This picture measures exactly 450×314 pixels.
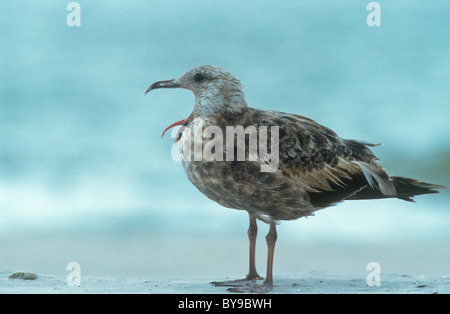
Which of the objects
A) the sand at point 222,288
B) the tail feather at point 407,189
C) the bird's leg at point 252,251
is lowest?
the sand at point 222,288

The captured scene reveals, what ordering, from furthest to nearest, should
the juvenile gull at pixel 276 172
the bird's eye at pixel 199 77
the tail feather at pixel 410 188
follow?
the tail feather at pixel 410 188, the bird's eye at pixel 199 77, the juvenile gull at pixel 276 172

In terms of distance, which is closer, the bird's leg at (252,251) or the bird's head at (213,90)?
the bird's head at (213,90)

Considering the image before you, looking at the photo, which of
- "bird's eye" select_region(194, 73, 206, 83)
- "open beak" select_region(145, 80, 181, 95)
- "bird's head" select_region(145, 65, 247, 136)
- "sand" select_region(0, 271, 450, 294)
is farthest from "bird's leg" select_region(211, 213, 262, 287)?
"open beak" select_region(145, 80, 181, 95)

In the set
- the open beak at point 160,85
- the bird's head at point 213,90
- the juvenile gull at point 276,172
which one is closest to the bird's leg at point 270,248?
the juvenile gull at point 276,172

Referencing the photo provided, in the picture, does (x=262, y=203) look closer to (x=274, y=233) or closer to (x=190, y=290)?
(x=274, y=233)

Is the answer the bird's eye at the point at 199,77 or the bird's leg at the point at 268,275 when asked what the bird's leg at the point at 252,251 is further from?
the bird's eye at the point at 199,77

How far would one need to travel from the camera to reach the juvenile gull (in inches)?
271

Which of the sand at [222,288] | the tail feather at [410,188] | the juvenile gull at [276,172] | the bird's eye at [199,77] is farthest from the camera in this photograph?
the tail feather at [410,188]

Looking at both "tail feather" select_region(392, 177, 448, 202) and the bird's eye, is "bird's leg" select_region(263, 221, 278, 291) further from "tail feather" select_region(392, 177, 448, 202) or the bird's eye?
the bird's eye

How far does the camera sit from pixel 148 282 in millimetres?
7805

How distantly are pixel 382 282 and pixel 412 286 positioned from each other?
45cm

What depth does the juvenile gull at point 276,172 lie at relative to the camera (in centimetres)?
688

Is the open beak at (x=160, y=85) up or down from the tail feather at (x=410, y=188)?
up

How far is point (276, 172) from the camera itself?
22.8 ft
